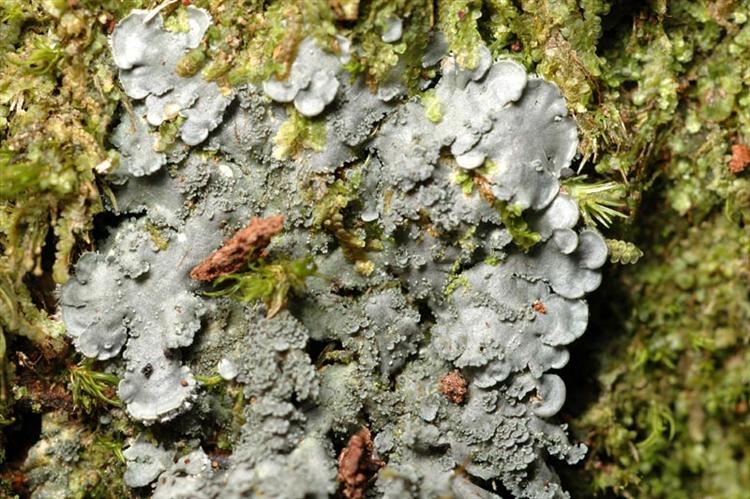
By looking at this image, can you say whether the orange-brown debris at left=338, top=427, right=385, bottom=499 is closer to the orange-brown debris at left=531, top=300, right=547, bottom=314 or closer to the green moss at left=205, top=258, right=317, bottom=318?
the green moss at left=205, top=258, right=317, bottom=318

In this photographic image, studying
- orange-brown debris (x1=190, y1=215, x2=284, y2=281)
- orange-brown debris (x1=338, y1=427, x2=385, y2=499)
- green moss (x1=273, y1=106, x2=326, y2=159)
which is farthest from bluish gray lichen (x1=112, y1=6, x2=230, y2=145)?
orange-brown debris (x1=338, y1=427, x2=385, y2=499)

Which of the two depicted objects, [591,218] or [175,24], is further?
[591,218]

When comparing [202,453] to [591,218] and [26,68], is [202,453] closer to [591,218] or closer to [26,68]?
[26,68]

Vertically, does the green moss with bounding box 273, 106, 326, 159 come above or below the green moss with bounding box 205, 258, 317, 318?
above

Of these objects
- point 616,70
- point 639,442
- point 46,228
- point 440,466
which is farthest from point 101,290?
point 639,442

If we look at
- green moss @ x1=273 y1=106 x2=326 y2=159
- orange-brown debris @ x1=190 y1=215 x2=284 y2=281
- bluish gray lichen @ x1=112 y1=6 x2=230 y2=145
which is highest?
bluish gray lichen @ x1=112 y1=6 x2=230 y2=145

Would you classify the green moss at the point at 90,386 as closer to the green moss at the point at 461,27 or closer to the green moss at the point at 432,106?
the green moss at the point at 432,106

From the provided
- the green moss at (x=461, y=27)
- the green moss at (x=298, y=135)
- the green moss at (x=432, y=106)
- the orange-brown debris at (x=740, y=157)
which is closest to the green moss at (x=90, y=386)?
the green moss at (x=298, y=135)
